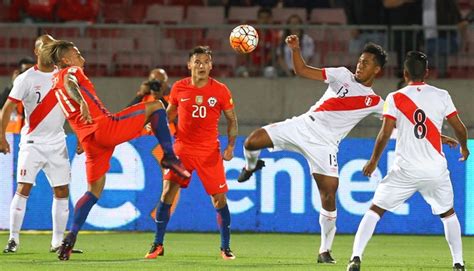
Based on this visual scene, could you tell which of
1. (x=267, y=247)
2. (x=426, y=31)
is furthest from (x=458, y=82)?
(x=267, y=247)

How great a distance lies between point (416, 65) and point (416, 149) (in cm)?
75

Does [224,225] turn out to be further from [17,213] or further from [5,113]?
[5,113]

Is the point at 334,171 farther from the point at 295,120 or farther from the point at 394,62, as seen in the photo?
the point at 394,62

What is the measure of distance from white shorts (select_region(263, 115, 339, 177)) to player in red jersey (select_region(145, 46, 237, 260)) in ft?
2.09

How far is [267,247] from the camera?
14969 millimetres

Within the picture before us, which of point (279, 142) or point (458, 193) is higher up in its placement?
point (279, 142)

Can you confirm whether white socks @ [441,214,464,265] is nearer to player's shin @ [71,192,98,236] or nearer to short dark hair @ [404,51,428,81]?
short dark hair @ [404,51,428,81]

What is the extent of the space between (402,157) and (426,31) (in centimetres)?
876

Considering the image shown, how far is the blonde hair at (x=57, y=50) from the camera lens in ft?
41.4

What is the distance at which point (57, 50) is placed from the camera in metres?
12.7

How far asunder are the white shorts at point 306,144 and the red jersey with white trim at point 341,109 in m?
0.07

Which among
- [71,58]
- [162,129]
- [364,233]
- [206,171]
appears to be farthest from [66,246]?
[364,233]

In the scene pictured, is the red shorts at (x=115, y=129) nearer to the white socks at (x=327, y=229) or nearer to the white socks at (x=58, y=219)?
the white socks at (x=58, y=219)

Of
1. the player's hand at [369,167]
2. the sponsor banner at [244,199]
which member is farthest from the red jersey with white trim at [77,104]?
the sponsor banner at [244,199]
